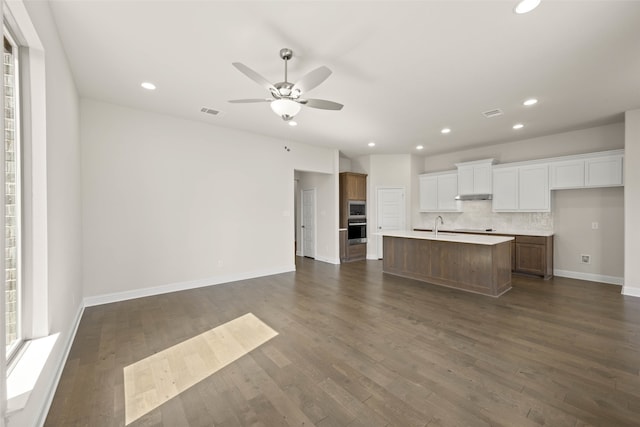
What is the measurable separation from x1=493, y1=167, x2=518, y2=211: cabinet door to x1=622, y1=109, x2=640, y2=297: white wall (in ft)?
5.63

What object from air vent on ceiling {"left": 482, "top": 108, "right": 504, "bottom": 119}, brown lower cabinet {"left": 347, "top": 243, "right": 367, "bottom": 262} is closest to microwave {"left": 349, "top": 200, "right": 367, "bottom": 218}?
brown lower cabinet {"left": 347, "top": 243, "right": 367, "bottom": 262}

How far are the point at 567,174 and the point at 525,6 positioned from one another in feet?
15.1

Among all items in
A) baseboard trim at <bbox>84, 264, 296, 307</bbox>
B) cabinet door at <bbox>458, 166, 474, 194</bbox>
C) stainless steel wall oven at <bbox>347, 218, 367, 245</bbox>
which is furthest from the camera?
stainless steel wall oven at <bbox>347, 218, 367, 245</bbox>

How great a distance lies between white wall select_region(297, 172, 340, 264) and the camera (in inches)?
271

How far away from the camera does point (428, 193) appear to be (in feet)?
24.8

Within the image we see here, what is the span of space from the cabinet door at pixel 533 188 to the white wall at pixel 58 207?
7.49 meters

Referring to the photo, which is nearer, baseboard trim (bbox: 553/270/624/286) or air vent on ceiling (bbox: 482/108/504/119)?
air vent on ceiling (bbox: 482/108/504/119)

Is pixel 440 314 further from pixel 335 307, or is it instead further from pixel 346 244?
pixel 346 244

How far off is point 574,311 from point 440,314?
6.12 ft

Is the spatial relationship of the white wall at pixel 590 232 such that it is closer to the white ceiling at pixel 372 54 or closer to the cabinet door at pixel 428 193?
the white ceiling at pixel 372 54

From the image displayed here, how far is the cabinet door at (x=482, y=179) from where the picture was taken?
6.34m

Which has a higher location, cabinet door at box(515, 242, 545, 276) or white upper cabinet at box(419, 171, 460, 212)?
white upper cabinet at box(419, 171, 460, 212)

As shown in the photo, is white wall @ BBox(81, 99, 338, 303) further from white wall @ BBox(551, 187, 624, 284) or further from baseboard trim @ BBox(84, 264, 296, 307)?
white wall @ BBox(551, 187, 624, 284)

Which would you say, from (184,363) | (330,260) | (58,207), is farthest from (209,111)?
(330,260)
